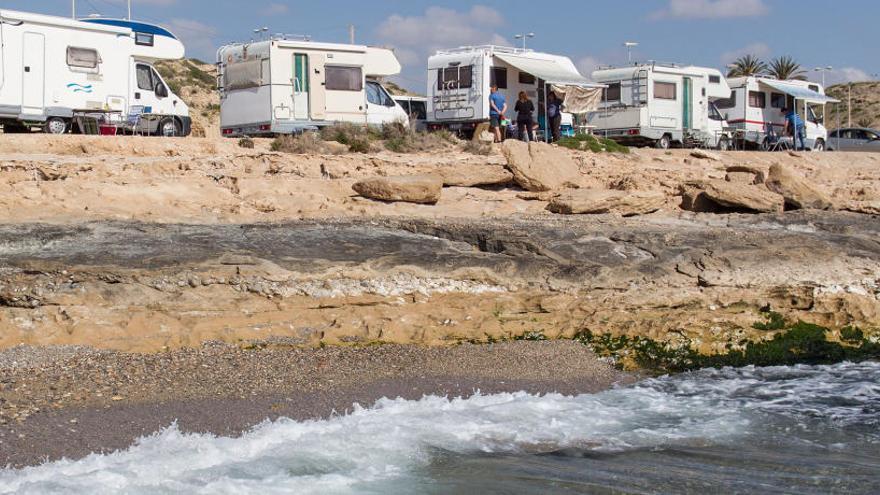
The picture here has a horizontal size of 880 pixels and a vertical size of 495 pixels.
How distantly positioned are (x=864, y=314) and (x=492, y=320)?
386 centimetres

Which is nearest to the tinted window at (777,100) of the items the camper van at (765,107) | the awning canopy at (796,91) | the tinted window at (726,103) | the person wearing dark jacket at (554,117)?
the camper van at (765,107)

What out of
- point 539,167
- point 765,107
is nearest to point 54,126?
point 539,167

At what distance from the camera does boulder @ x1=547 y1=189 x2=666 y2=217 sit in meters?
14.5

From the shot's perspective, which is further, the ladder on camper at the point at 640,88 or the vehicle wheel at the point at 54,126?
the ladder on camper at the point at 640,88

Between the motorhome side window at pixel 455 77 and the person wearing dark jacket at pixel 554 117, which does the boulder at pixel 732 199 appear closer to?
the person wearing dark jacket at pixel 554 117

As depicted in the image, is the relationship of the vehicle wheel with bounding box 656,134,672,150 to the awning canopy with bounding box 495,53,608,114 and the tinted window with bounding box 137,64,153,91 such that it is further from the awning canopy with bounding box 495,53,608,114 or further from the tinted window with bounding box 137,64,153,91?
the tinted window with bounding box 137,64,153,91

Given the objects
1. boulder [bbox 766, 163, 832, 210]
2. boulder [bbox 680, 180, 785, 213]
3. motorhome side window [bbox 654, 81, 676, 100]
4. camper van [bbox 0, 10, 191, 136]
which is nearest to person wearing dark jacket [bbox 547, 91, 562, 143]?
motorhome side window [bbox 654, 81, 676, 100]

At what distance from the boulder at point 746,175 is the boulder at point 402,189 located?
5.26 meters

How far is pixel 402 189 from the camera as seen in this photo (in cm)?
1416

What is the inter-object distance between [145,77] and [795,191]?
1335 cm

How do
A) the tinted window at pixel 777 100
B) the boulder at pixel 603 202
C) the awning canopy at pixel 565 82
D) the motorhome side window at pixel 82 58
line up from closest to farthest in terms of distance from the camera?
the boulder at pixel 603 202 < the motorhome side window at pixel 82 58 < the awning canopy at pixel 565 82 < the tinted window at pixel 777 100

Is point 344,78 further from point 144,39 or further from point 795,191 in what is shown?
point 795,191

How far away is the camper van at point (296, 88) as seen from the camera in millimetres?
21734

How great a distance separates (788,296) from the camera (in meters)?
10.7
